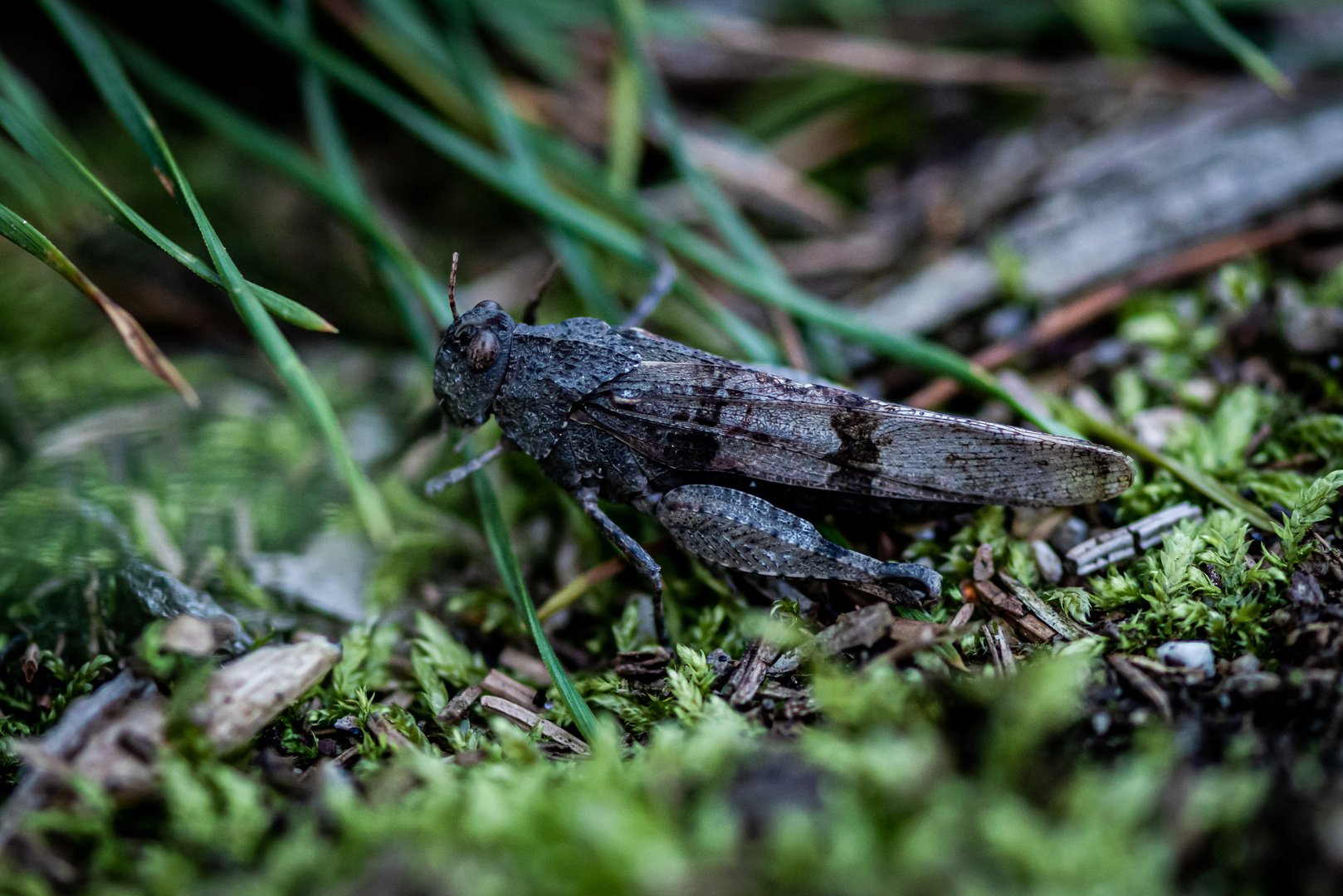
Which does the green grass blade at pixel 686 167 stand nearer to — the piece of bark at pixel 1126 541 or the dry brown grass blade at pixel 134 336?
the piece of bark at pixel 1126 541

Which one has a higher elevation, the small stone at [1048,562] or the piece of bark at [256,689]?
the piece of bark at [256,689]

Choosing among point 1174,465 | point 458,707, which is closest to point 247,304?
point 458,707

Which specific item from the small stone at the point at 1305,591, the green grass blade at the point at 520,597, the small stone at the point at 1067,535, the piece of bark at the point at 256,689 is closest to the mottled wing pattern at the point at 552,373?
the green grass blade at the point at 520,597

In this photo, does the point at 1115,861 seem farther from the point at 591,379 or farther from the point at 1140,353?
the point at 1140,353

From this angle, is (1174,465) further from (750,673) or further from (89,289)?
(89,289)

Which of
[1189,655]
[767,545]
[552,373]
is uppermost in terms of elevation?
[552,373]

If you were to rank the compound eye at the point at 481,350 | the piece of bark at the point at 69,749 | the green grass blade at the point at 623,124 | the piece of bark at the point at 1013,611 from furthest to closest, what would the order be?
the green grass blade at the point at 623,124, the compound eye at the point at 481,350, the piece of bark at the point at 1013,611, the piece of bark at the point at 69,749

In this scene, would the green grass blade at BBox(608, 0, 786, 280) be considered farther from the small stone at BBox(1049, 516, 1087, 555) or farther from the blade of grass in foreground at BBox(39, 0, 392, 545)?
the blade of grass in foreground at BBox(39, 0, 392, 545)
